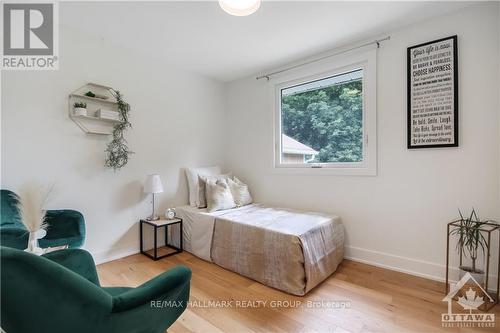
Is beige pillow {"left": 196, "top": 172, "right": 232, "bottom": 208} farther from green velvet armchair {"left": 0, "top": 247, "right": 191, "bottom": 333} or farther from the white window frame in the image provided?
green velvet armchair {"left": 0, "top": 247, "right": 191, "bottom": 333}

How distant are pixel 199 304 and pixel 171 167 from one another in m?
1.89

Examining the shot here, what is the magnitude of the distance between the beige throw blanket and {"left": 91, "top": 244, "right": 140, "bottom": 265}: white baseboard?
102 cm

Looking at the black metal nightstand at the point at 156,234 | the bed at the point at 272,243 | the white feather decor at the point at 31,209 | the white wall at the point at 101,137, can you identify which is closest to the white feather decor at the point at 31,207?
the white feather decor at the point at 31,209

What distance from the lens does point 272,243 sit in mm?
2156

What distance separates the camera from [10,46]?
2.13m

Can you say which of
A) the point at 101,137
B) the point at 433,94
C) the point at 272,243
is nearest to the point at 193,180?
the point at 101,137

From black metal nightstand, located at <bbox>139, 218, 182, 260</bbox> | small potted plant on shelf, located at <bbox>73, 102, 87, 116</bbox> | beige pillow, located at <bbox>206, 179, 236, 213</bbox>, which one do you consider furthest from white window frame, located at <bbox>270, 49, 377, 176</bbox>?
small potted plant on shelf, located at <bbox>73, 102, 87, 116</bbox>

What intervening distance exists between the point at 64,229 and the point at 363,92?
320 cm

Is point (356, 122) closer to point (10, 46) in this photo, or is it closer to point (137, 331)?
point (137, 331)

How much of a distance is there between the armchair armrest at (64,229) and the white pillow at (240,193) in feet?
5.65

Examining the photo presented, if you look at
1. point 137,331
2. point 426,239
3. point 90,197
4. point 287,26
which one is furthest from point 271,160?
point 137,331

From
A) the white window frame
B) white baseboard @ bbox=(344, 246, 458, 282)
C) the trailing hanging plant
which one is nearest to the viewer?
white baseboard @ bbox=(344, 246, 458, 282)

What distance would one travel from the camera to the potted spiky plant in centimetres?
191

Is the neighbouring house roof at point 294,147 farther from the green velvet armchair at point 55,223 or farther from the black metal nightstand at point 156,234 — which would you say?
the green velvet armchair at point 55,223
